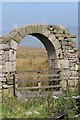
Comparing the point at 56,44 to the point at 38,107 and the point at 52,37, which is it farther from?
the point at 38,107

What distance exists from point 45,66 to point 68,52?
12.3 ft

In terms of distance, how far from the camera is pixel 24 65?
63.0 feet

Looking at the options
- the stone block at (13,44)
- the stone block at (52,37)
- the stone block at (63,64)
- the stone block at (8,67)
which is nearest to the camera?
the stone block at (8,67)

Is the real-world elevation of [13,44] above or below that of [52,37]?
below

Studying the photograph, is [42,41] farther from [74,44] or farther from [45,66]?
[45,66]

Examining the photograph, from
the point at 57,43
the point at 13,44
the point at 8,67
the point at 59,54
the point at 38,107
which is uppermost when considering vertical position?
the point at 57,43

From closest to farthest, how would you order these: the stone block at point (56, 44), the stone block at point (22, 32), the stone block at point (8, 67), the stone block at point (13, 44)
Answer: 1. the stone block at point (8, 67)
2. the stone block at point (13, 44)
3. the stone block at point (22, 32)
4. the stone block at point (56, 44)

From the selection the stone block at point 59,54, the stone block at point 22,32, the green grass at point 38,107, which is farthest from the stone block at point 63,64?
the green grass at point 38,107

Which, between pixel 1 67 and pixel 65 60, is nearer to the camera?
pixel 1 67

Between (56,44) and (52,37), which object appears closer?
(52,37)

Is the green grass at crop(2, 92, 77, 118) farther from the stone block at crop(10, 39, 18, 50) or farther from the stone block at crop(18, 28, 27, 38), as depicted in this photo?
the stone block at crop(18, 28, 27, 38)

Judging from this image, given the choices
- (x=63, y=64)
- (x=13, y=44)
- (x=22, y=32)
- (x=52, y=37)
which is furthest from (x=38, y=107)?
(x=52, y=37)

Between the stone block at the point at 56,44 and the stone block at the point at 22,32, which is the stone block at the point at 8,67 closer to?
the stone block at the point at 22,32

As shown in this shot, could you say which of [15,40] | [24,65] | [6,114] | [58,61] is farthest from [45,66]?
[6,114]
